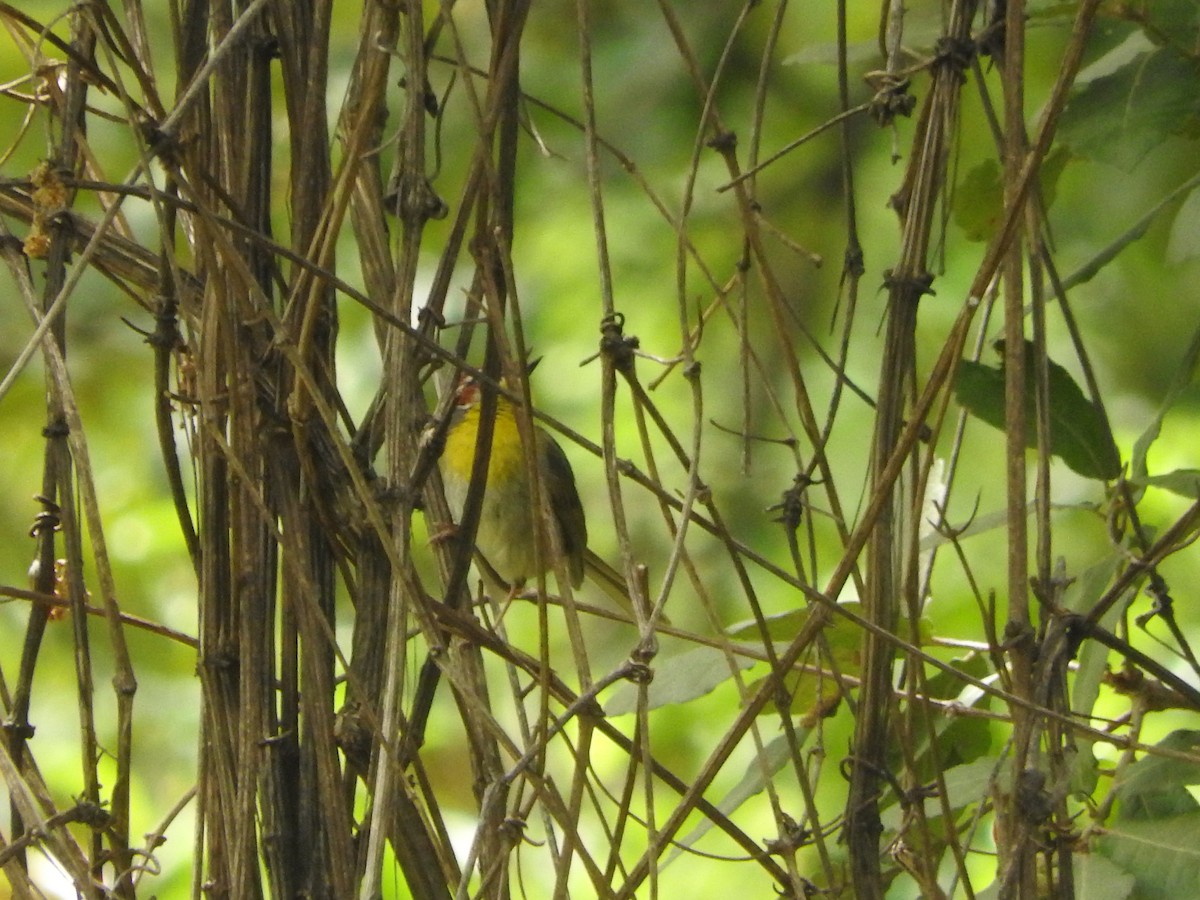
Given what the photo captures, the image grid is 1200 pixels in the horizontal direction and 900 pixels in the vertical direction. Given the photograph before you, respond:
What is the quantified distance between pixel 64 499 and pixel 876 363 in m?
2.21

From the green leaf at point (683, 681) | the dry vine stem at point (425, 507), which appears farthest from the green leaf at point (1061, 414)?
the green leaf at point (683, 681)

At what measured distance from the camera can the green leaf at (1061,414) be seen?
1.22m

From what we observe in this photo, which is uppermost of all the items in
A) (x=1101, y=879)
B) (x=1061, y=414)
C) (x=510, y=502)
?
(x=510, y=502)

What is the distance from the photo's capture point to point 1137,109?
4.70 feet

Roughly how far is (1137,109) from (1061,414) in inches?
13.4

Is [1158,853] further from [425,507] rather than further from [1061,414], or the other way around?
[425,507]

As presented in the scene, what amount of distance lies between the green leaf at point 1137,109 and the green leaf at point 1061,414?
0.83 feet

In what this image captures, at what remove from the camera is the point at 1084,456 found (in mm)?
1382

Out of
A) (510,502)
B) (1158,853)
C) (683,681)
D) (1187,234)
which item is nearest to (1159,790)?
(1158,853)

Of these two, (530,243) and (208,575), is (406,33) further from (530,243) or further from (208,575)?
(530,243)

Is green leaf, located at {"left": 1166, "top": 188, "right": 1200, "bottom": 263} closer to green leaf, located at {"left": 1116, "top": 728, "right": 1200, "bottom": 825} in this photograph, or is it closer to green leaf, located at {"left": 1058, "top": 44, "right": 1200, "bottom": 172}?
green leaf, located at {"left": 1058, "top": 44, "right": 1200, "bottom": 172}

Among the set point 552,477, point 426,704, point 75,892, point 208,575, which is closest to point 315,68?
point 208,575

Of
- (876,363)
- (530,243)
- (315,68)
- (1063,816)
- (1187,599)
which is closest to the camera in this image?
(1063,816)

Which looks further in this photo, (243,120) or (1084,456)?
(1084,456)
